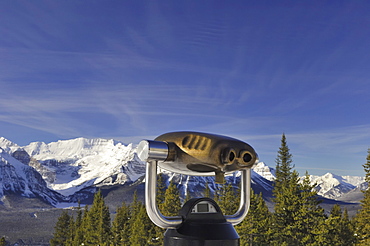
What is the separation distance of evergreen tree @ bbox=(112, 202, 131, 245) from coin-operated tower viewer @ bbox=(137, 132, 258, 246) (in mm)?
37872

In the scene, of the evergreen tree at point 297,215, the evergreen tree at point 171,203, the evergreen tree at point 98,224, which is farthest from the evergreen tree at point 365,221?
the evergreen tree at point 98,224

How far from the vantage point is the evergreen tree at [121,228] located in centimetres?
3769

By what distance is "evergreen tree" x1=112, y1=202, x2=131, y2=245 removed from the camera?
124 feet

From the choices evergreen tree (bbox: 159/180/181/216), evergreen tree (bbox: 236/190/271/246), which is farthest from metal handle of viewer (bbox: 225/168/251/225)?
evergreen tree (bbox: 159/180/181/216)

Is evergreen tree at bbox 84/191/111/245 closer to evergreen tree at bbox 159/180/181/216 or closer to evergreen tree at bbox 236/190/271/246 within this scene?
evergreen tree at bbox 159/180/181/216

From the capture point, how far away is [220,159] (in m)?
1.15

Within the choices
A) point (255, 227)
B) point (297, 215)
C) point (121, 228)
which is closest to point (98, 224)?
point (121, 228)

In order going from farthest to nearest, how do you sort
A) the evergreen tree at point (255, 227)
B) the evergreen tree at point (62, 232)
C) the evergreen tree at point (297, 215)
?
the evergreen tree at point (62, 232) < the evergreen tree at point (255, 227) < the evergreen tree at point (297, 215)

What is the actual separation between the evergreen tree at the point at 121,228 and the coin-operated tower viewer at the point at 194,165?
3787cm

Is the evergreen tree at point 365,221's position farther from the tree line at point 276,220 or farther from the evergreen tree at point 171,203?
the evergreen tree at point 171,203

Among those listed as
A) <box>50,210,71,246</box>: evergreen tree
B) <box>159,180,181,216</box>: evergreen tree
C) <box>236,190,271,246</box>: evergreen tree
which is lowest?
<box>50,210,71,246</box>: evergreen tree

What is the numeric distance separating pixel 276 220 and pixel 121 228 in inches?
Answer: 788

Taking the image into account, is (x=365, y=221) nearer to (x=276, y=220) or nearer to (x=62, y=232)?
(x=276, y=220)

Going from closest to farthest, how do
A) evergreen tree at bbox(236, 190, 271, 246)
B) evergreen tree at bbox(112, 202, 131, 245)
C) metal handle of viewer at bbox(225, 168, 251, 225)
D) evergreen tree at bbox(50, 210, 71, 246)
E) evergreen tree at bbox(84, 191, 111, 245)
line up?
metal handle of viewer at bbox(225, 168, 251, 225), evergreen tree at bbox(236, 190, 271, 246), evergreen tree at bbox(112, 202, 131, 245), evergreen tree at bbox(84, 191, 111, 245), evergreen tree at bbox(50, 210, 71, 246)
